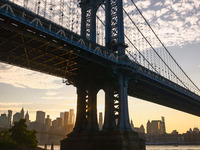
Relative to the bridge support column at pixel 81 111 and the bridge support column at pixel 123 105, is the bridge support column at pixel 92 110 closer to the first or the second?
the bridge support column at pixel 81 111

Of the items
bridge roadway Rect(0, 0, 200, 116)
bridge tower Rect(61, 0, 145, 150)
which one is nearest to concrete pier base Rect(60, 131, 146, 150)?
bridge tower Rect(61, 0, 145, 150)

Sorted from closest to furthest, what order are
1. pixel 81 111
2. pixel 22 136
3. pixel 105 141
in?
pixel 105 141 → pixel 22 136 → pixel 81 111

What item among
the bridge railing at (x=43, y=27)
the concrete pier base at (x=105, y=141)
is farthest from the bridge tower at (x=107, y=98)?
the bridge railing at (x=43, y=27)

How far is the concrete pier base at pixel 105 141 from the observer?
1763 inches

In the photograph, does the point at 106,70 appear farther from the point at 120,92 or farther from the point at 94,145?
the point at 94,145

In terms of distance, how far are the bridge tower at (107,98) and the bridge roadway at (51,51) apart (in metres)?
0.95

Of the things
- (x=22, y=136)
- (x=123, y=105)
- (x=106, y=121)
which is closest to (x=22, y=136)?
(x=22, y=136)

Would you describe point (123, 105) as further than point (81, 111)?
No

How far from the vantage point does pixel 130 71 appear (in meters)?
52.9

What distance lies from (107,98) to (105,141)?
30.3ft

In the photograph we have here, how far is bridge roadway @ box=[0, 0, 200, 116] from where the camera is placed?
35031 mm

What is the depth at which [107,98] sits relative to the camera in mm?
51688

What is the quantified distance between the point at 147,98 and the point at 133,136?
1712 inches

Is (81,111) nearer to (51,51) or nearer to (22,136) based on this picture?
(22,136)
